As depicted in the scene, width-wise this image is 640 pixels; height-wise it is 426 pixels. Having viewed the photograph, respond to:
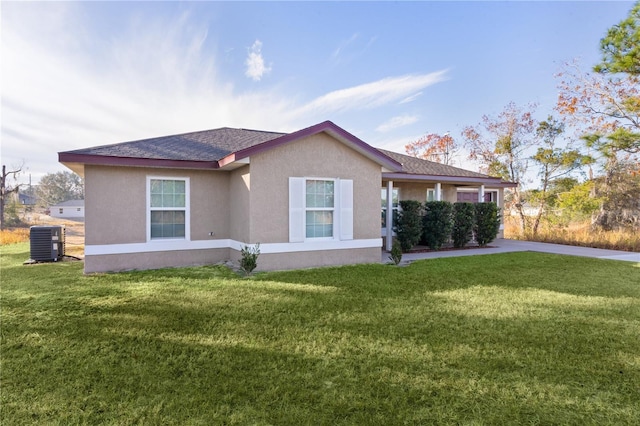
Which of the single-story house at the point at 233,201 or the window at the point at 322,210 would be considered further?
the window at the point at 322,210

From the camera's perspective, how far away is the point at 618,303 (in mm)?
6070

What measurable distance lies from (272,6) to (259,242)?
936 cm

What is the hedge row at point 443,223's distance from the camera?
40.0ft

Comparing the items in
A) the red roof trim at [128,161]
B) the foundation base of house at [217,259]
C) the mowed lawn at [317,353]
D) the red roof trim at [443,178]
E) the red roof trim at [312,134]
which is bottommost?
the mowed lawn at [317,353]

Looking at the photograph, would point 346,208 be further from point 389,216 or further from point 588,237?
point 588,237

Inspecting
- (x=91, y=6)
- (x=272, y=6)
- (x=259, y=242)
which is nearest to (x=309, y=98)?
(x=272, y=6)

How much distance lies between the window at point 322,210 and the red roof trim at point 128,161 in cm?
267

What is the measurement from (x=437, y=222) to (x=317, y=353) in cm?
1002

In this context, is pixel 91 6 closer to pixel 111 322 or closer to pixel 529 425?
pixel 111 322

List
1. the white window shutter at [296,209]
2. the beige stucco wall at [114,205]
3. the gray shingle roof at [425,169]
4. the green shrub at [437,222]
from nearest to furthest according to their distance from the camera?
1. the beige stucco wall at [114,205]
2. the white window shutter at [296,209]
3. the green shrub at [437,222]
4. the gray shingle roof at [425,169]

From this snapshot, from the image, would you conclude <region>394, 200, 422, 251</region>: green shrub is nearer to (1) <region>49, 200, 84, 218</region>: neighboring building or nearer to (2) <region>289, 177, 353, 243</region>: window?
(2) <region>289, 177, 353, 243</region>: window

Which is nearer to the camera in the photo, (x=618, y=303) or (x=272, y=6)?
(x=618, y=303)

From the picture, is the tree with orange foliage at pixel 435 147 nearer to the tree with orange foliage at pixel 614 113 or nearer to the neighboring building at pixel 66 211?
the tree with orange foliage at pixel 614 113

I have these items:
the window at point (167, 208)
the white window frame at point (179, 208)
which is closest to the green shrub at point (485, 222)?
the white window frame at point (179, 208)
